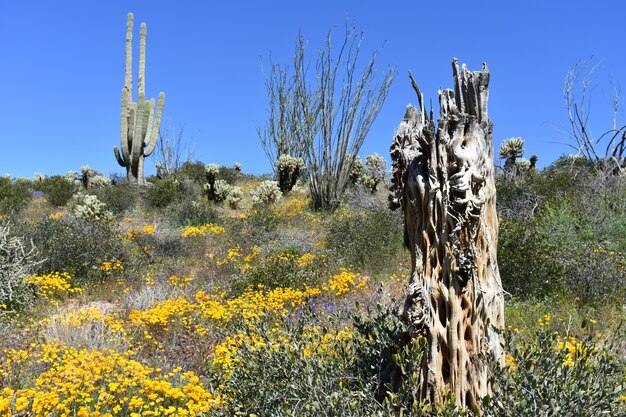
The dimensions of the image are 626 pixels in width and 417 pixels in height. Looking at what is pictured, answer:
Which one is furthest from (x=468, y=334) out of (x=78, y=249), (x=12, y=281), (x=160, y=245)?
(x=160, y=245)

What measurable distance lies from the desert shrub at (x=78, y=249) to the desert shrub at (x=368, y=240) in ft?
14.0

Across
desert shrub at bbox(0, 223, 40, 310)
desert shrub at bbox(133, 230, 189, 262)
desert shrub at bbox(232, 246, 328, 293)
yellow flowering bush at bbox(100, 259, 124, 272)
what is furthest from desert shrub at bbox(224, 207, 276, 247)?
desert shrub at bbox(0, 223, 40, 310)

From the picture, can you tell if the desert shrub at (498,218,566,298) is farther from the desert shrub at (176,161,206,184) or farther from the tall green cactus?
the desert shrub at (176,161,206,184)

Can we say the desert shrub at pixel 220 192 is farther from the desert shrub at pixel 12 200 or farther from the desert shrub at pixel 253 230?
the desert shrub at pixel 12 200

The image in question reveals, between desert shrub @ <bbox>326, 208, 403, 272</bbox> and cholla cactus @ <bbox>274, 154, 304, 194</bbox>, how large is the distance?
34.8 ft

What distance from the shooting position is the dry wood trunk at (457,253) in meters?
2.63

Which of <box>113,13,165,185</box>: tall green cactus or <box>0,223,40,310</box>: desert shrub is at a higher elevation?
<box>113,13,165,185</box>: tall green cactus

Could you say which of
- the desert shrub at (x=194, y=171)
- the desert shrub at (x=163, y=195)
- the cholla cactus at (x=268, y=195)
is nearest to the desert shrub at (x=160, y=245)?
the desert shrub at (x=163, y=195)

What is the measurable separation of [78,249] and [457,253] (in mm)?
7910

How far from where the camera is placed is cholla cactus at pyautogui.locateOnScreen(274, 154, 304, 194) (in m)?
21.5

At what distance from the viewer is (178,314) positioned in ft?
19.4

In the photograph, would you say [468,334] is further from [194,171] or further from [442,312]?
[194,171]

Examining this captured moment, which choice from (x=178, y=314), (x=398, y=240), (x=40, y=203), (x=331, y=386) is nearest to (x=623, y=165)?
(x=398, y=240)

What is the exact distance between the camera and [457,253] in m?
2.63
